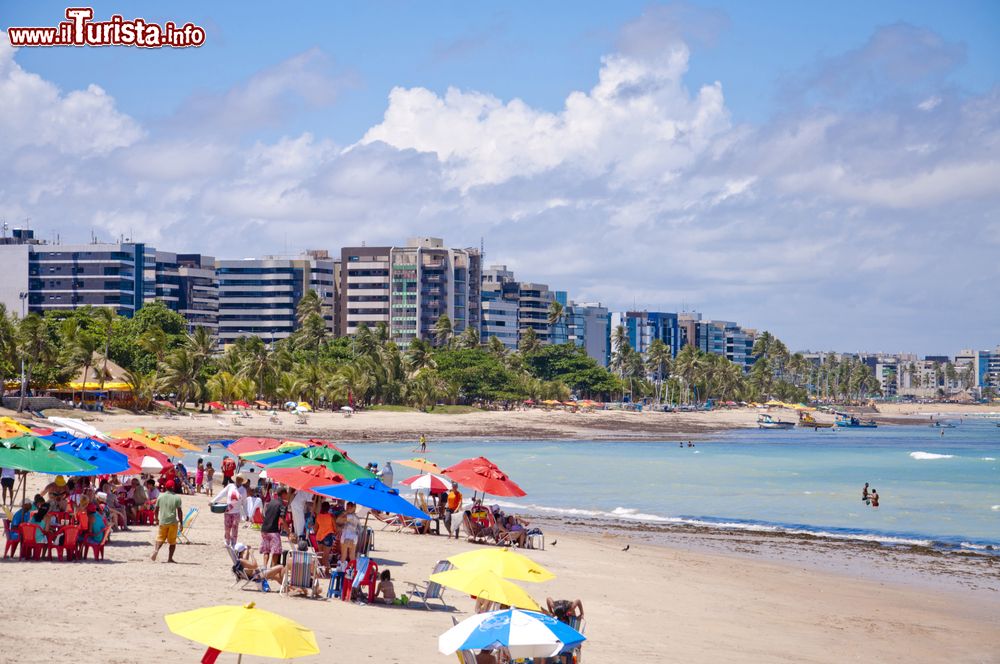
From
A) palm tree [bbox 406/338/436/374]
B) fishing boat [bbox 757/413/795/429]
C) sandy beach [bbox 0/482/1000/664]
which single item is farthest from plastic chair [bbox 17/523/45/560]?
fishing boat [bbox 757/413/795/429]

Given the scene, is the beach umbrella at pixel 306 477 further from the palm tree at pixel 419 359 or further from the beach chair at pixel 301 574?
the palm tree at pixel 419 359

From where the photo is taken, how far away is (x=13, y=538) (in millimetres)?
16156

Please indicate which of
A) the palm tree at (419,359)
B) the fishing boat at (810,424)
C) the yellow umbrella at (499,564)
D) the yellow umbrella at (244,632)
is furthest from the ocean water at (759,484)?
the fishing boat at (810,424)

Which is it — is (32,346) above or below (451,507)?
above

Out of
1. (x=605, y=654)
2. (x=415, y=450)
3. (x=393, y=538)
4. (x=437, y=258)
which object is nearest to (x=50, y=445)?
(x=393, y=538)

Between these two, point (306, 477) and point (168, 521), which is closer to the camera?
point (168, 521)

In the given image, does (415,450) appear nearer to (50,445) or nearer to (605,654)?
(50,445)

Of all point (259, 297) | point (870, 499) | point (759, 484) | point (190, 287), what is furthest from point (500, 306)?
point (870, 499)

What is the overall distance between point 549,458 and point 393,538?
43.7 m

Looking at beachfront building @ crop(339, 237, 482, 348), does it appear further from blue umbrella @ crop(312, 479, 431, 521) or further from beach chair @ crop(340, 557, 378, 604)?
beach chair @ crop(340, 557, 378, 604)

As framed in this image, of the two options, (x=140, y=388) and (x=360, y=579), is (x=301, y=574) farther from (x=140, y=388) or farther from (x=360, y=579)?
(x=140, y=388)

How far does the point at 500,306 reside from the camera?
182750mm

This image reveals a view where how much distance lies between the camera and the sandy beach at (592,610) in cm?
1229

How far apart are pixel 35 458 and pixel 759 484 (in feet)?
129
